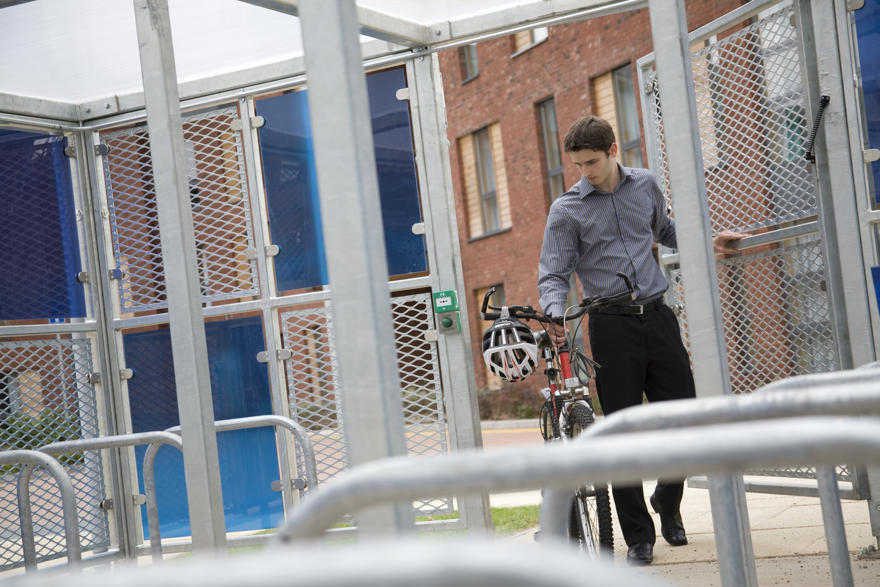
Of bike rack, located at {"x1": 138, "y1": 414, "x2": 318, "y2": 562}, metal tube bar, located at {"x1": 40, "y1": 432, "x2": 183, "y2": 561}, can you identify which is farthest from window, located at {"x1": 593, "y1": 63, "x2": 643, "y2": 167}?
metal tube bar, located at {"x1": 40, "y1": 432, "x2": 183, "y2": 561}

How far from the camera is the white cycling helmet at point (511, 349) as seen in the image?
4.50 metres

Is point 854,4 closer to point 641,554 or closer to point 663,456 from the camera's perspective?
point 641,554

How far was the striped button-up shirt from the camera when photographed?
5.06 m

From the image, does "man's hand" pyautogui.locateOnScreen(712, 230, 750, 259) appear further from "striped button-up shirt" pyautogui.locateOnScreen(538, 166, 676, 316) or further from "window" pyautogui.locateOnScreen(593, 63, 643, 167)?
"window" pyautogui.locateOnScreen(593, 63, 643, 167)

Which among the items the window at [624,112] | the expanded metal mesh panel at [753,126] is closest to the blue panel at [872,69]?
the expanded metal mesh panel at [753,126]

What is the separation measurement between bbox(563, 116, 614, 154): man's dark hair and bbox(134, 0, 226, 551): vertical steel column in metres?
2.43

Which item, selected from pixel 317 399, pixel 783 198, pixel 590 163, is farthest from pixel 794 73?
pixel 317 399

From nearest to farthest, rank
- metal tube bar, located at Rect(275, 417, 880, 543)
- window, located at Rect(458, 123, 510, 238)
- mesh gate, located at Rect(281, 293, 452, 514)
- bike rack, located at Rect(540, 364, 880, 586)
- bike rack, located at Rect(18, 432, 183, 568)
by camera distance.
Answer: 1. metal tube bar, located at Rect(275, 417, 880, 543)
2. bike rack, located at Rect(540, 364, 880, 586)
3. bike rack, located at Rect(18, 432, 183, 568)
4. mesh gate, located at Rect(281, 293, 452, 514)
5. window, located at Rect(458, 123, 510, 238)

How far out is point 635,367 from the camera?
5051 millimetres

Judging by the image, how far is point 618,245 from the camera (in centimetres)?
508

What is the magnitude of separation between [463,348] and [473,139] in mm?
20518

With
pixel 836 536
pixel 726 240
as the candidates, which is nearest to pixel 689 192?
pixel 836 536

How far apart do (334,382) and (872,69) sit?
3.64m

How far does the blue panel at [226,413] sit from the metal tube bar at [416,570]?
5.73m
